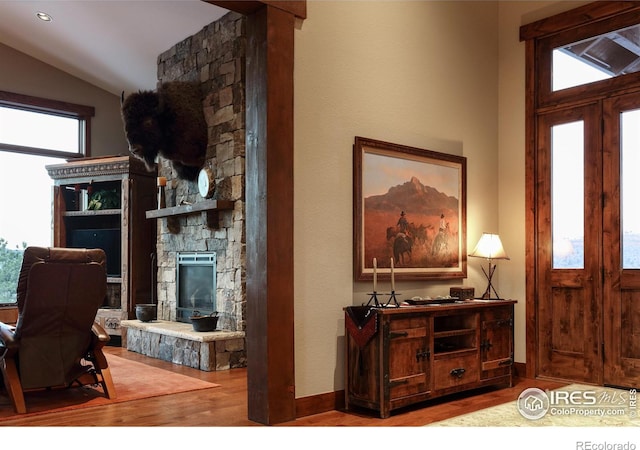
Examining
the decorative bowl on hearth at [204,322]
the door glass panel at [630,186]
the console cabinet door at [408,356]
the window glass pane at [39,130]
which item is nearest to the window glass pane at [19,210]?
the window glass pane at [39,130]

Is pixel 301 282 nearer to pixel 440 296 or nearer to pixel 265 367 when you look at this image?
pixel 265 367

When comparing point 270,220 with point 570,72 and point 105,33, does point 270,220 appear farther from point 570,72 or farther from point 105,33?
point 105,33

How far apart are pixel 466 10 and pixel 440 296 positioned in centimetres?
255

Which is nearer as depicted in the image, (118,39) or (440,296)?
(440,296)

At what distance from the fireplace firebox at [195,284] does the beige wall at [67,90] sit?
3344 millimetres

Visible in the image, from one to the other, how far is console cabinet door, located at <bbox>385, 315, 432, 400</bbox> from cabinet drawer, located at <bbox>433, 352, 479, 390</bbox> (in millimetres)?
118

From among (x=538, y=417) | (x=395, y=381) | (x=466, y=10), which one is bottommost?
(x=538, y=417)

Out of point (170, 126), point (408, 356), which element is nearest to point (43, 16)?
point (170, 126)

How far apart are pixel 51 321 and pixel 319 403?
1.96 metres

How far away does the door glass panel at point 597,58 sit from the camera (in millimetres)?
4891

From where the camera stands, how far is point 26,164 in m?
8.77

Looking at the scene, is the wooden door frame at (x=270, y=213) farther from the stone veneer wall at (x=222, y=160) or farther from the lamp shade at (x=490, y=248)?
the stone veneer wall at (x=222, y=160)

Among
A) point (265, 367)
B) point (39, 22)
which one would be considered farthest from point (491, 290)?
point (39, 22)

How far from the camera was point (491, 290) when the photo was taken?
5.58m
